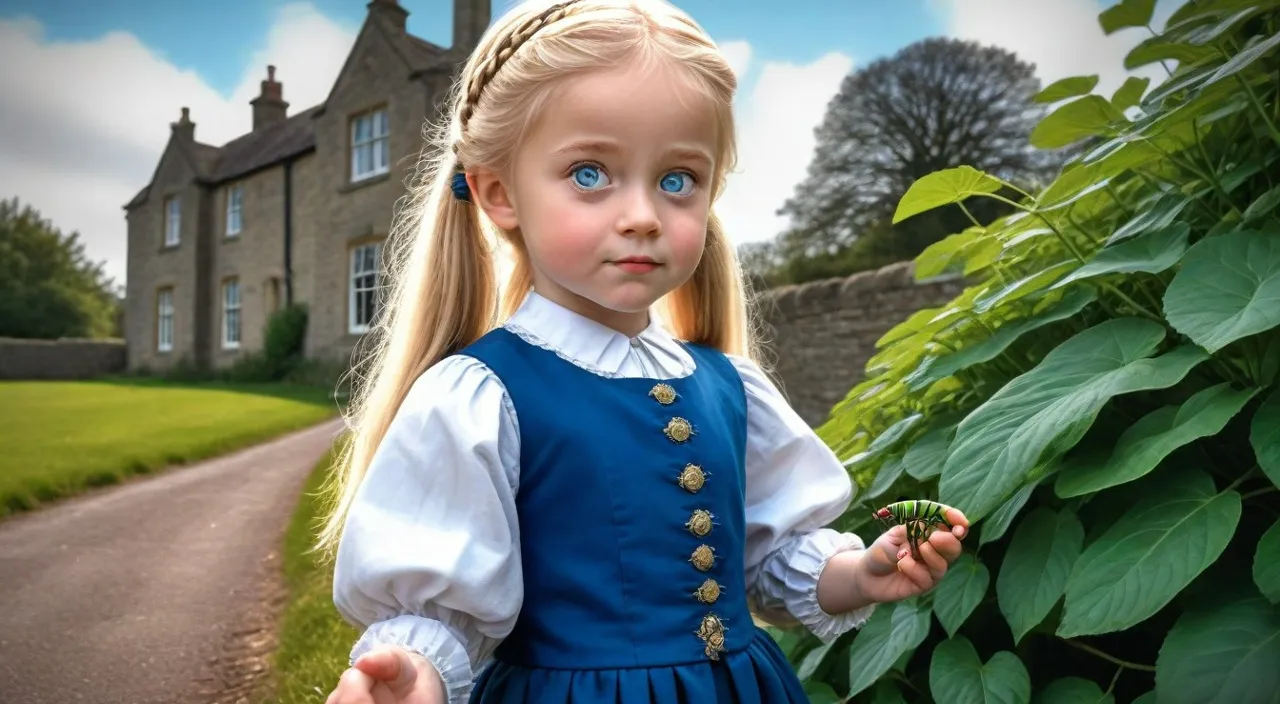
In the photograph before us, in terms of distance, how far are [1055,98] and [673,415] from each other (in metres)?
0.88

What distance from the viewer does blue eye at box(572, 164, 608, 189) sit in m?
0.89

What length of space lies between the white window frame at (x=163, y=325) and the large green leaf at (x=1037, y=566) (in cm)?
272

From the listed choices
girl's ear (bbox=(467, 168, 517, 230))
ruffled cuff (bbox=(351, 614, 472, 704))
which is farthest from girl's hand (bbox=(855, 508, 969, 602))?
girl's ear (bbox=(467, 168, 517, 230))

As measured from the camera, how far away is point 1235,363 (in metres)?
1.01

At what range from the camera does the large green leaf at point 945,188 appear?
124cm

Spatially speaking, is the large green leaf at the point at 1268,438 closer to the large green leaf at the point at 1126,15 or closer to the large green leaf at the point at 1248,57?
the large green leaf at the point at 1248,57

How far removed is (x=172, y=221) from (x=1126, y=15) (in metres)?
3.61

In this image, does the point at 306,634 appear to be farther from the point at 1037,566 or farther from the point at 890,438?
the point at 1037,566

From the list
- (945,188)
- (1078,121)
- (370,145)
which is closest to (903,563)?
(945,188)

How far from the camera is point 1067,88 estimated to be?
136cm

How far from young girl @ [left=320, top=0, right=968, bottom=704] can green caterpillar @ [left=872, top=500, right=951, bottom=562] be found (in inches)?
0.5

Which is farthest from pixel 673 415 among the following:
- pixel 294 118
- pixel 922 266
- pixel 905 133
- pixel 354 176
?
pixel 905 133

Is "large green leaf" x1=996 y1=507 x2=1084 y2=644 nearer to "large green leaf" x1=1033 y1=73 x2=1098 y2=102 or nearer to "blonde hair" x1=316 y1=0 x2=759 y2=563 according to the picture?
"blonde hair" x1=316 y1=0 x2=759 y2=563

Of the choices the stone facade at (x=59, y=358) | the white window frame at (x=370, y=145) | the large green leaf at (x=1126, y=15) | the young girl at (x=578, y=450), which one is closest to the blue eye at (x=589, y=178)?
the young girl at (x=578, y=450)
